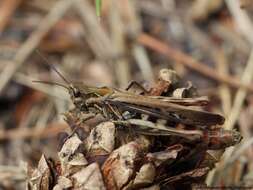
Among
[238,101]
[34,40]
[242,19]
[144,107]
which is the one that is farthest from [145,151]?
[34,40]

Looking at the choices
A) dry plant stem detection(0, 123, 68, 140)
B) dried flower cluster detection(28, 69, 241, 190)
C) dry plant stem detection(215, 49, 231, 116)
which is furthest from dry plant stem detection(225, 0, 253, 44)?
dried flower cluster detection(28, 69, 241, 190)

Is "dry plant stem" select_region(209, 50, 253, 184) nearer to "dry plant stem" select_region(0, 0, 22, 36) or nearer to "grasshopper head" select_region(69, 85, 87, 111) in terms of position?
"grasshopper head" select_region(69, 85, 87, 111)

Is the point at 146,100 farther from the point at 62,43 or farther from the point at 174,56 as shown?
the point at 62,43

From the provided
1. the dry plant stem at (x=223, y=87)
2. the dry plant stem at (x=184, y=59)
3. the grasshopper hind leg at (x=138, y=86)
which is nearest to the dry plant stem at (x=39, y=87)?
the dry plant stem at (x=184, y=59)

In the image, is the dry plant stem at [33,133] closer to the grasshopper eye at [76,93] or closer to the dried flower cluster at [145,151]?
the grasshopper eye at [76,93]

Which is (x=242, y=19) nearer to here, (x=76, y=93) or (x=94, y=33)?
(x=94, y=33)

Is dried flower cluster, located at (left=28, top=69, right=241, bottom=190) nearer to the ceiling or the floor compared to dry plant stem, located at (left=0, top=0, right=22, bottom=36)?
nearer to the floor
